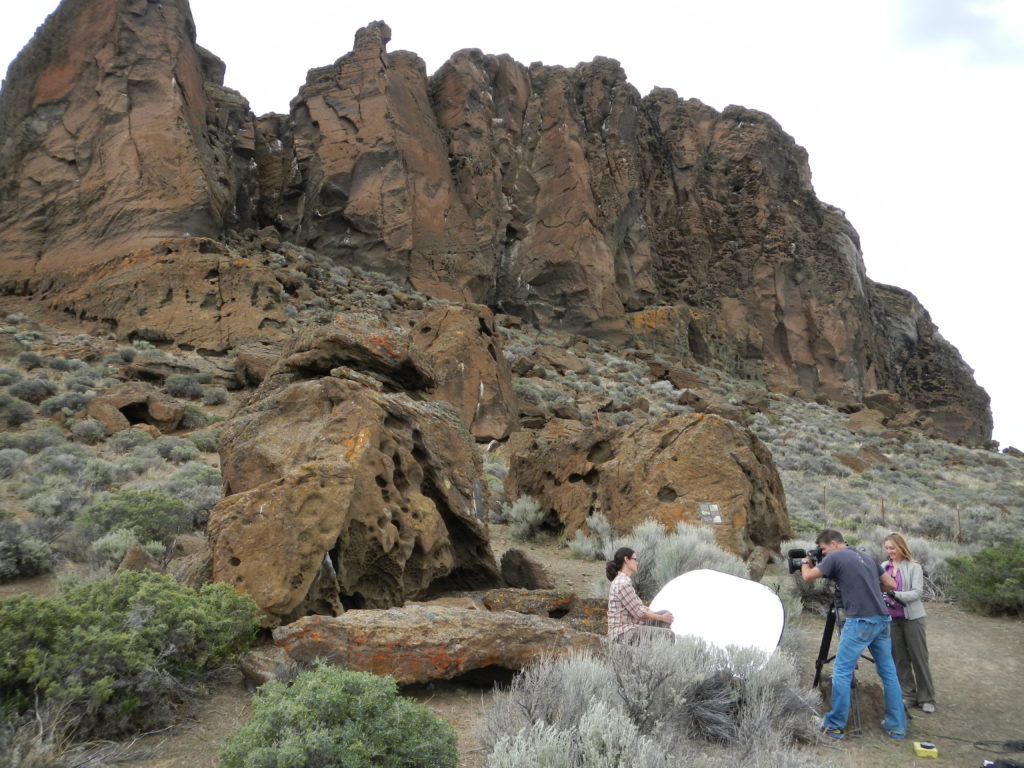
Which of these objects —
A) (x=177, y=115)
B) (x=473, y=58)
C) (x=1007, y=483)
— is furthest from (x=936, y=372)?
(x=177, y=115)

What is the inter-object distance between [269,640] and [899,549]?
5054mm

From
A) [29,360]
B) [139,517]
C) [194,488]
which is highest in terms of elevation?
A: [29,360]

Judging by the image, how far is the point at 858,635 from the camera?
4.99m

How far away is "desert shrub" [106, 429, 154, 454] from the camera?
13.5 meters

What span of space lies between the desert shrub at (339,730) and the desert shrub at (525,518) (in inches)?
296

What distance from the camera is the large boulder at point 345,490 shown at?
5070mm

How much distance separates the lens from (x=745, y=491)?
32.2 feet

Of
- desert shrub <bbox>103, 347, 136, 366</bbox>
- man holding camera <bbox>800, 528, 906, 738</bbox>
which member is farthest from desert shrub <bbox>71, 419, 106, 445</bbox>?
man holding camera <bbox>800, 528, 906, 738</bbox>

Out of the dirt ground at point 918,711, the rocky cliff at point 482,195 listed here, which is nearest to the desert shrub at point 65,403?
the rocky cliff at point 482,195

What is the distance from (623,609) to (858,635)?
1.66 m

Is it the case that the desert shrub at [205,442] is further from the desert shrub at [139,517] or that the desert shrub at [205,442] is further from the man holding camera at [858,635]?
the man holding camera at [858,635]

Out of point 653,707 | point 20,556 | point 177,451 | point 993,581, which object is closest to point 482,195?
point 177,451

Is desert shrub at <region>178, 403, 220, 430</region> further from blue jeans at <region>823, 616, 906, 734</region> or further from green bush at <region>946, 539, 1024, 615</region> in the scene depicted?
green bush at <region>946, 539, 1024, 615</region>

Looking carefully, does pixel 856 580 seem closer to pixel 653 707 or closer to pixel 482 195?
pixel 653 707
